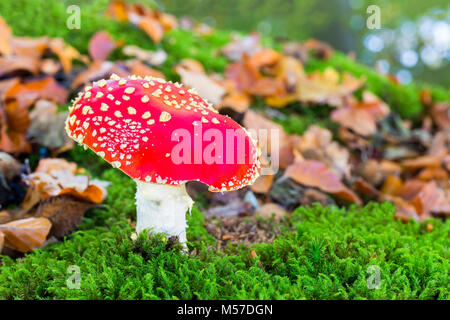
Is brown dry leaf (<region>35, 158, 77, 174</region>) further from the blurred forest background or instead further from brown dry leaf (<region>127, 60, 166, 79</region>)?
the blurred forest background

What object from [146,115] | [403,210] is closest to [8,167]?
[146,115]

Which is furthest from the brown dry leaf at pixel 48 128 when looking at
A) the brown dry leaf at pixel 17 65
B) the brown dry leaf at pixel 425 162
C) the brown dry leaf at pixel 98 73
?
the brown dry leaf at pixel 425 162

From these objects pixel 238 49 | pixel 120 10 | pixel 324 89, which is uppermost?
pixel 120 10

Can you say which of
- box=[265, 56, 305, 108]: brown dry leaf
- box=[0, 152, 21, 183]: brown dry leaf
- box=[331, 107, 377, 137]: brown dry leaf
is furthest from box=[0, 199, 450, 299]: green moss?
box=[265, 56, 305, 108]: brown dry leaf

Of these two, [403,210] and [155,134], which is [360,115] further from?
[155,134]

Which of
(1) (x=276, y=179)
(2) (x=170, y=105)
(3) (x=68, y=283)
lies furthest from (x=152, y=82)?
(1) (x=276, y=179)

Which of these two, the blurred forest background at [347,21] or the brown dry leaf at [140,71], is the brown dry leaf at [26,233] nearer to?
the brown dry leaf at [140,71]

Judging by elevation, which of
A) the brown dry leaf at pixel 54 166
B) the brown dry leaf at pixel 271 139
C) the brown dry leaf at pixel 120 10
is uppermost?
the brown dry leaf at pixel 120 10
